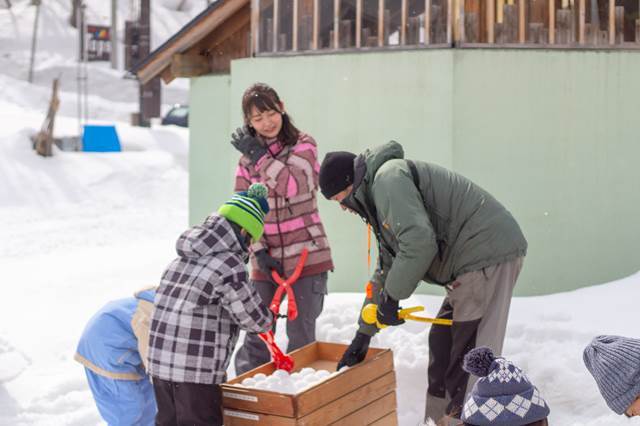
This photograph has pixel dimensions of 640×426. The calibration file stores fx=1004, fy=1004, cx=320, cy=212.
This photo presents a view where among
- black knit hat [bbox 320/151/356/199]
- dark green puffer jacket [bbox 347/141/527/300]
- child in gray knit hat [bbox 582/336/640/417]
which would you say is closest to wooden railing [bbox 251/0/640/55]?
dark green puffer jacket [bbox 347/141/527/300]

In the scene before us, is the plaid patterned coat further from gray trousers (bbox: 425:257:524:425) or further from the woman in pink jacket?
the woman in pink jacket

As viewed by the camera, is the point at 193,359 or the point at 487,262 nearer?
the point at 193,359

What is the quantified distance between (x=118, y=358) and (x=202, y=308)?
911 millimetres

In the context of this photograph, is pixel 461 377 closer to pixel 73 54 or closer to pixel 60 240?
pixel 60 240

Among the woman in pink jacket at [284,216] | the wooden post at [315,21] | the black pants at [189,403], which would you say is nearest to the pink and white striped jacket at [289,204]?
the woman in pink jacket at [284,216]

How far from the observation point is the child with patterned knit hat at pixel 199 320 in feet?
14.0

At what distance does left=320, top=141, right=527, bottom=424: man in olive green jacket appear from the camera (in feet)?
14.3

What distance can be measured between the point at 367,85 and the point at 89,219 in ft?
33.1

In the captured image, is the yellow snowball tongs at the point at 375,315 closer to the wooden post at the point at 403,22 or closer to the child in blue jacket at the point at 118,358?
the child in blue jacket at the point at 118,358

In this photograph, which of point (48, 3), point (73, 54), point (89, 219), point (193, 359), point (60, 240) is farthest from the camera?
point (48, 3)

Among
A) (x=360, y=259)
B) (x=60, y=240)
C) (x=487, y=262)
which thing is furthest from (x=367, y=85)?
(x=60, y=240)

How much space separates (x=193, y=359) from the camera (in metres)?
4.27

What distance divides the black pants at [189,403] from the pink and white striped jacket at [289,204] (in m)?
1.31

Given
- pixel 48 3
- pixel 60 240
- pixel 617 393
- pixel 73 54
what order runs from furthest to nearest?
pixel 48 3 < pixel 73 54 < pixel 60 240 < pixel 617 393
